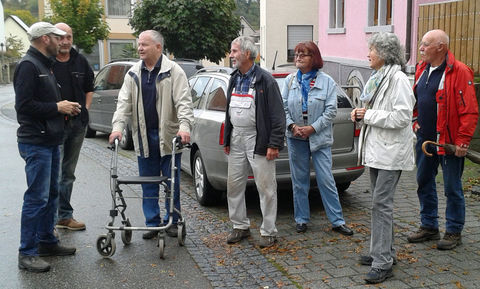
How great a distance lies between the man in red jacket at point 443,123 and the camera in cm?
525

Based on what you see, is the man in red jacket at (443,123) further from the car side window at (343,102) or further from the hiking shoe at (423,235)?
the car side window at (343,102)

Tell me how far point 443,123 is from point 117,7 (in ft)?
138

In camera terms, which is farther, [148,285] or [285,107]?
[285,107]

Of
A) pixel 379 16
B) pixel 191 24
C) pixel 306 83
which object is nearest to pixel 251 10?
pixel 191 24

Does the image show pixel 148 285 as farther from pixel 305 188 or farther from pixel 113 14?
pixel 113 14

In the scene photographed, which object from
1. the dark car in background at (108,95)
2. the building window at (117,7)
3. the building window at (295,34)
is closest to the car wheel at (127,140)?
the dark car in background at (108,95)

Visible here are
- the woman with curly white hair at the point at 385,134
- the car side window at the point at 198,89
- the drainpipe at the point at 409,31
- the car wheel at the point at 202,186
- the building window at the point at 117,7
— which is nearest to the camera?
the woman with curly white hair at the point at 385,134

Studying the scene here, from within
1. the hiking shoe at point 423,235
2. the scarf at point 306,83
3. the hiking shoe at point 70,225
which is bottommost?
the hiking shoe at point 70,225

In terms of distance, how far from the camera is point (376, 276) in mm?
4730

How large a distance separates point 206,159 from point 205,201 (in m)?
0.61

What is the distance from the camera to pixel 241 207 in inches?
235

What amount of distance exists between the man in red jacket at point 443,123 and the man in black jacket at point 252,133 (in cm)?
138

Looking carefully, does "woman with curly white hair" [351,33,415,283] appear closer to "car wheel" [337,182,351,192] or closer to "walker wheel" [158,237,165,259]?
"walker wheel" [158,237,165,259]

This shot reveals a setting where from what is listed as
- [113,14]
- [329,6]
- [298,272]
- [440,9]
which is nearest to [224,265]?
[298,272]
